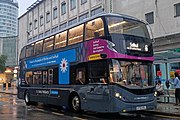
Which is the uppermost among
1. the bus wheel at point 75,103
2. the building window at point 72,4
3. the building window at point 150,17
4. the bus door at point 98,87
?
the building window at point 72,4

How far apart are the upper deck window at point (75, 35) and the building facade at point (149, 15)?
3687 mm

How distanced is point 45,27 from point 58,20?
16.3 ft

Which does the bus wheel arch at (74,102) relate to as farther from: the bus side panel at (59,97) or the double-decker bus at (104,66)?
the bus side panel at (59,97)

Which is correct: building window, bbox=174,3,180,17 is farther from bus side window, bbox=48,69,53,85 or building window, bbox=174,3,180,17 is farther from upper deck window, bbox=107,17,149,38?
bus side window, bbox=48,69,53,85

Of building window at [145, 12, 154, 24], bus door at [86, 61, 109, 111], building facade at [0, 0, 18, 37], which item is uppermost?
building facade at [0, 0, 18, 37]

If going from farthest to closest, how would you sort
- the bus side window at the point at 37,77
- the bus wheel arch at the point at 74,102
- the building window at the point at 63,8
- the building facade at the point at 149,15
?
the building window at the point at 63,8 < the building facade at the point at 149,15 < the bus side window at the point at 37,77 < the bus wheel arch at the point at 74,102

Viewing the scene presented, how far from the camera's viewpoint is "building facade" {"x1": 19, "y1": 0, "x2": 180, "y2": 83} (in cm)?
2294

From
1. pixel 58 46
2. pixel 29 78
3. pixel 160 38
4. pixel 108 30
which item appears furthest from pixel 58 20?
pixel 108 30

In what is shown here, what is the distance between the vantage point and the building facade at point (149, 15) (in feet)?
75.3

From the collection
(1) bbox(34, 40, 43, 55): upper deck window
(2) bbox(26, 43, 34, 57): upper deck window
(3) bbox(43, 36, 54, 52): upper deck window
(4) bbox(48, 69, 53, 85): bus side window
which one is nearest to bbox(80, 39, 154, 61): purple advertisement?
(4) bbox(48, 69, 53, 85): bus side window

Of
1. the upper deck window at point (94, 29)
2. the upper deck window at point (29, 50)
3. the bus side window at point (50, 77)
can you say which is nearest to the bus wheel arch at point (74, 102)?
the bus side window at point (50, 77)

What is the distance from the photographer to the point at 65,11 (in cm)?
4162

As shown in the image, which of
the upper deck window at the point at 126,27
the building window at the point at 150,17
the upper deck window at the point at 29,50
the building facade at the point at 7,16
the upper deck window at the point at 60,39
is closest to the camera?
the upper deck window at the point at 126,27

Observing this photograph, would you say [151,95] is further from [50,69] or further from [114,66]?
[50,69]
